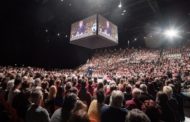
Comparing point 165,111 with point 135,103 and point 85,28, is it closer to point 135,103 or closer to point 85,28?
point 135,103

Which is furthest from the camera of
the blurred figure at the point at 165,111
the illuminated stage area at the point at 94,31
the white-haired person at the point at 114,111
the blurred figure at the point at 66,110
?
the illuminated stage area at the point at 94,31

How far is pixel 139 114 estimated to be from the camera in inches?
63.0

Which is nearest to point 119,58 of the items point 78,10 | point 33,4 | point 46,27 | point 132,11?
point 132,11

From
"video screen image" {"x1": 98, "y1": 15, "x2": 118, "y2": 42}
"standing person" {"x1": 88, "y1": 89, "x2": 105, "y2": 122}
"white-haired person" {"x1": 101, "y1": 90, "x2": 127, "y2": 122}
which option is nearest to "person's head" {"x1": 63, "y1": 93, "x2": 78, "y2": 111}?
"white-haired person" {"x1": 101, "y1": 90, "x2": 127, "y2": 122}

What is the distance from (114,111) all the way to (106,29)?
448 inches

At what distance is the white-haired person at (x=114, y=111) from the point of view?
8.46 ft

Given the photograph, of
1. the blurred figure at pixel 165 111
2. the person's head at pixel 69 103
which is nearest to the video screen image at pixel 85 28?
the blurred figure at pixel 165 111

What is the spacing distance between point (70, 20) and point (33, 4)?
4.31 meters

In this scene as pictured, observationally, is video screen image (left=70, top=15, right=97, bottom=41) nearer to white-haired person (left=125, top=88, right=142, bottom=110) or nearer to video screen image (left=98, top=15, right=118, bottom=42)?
video screen image (left=98, top=15, right=118, bottom=42)

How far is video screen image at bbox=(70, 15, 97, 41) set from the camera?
510 inches

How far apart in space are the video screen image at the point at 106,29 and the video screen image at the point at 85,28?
36 centimetres

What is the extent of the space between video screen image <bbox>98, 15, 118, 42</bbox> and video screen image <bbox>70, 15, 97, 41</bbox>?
0.36 metres

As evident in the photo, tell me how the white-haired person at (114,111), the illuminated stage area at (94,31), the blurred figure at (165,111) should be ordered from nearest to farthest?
1. the white-haired person at (114,111)
2. the blurred figure at (165,111)
3. the illuminated stage area at (94,31)

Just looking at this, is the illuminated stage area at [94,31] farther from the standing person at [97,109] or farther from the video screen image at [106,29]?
the standing person at [97,109]
